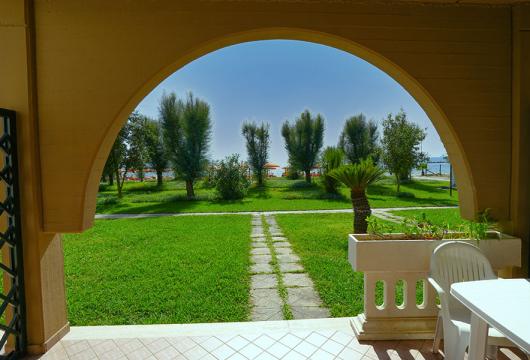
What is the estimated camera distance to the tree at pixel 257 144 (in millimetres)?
22031

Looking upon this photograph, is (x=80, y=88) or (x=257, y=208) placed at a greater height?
(x=80, y=88)

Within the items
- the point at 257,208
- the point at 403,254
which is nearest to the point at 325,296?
the point at 403,254

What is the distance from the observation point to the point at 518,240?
253 cm

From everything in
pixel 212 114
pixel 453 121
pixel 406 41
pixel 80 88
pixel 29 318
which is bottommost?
pixel 29 318

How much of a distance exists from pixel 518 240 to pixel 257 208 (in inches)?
405

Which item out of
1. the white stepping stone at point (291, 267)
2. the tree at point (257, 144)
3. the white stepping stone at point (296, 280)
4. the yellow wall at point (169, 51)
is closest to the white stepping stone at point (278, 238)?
the white stepping stone at point (291, 267)

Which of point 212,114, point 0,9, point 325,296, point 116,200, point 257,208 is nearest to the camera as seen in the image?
point 0,9

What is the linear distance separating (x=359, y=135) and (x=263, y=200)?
11109 millimetres

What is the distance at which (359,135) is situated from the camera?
22578 mm

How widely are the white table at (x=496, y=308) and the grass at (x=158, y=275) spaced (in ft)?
7.39

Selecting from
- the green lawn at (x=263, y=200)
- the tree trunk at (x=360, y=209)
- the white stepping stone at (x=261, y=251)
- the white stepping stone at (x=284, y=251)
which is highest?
the tree trunk at (x=360, y=209)

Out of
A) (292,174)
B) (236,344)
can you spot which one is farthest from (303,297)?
(292,174)

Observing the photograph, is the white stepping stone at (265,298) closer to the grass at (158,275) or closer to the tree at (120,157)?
the grass at (158,275)

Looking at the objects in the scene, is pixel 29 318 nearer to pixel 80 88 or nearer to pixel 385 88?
pixel 80 88
